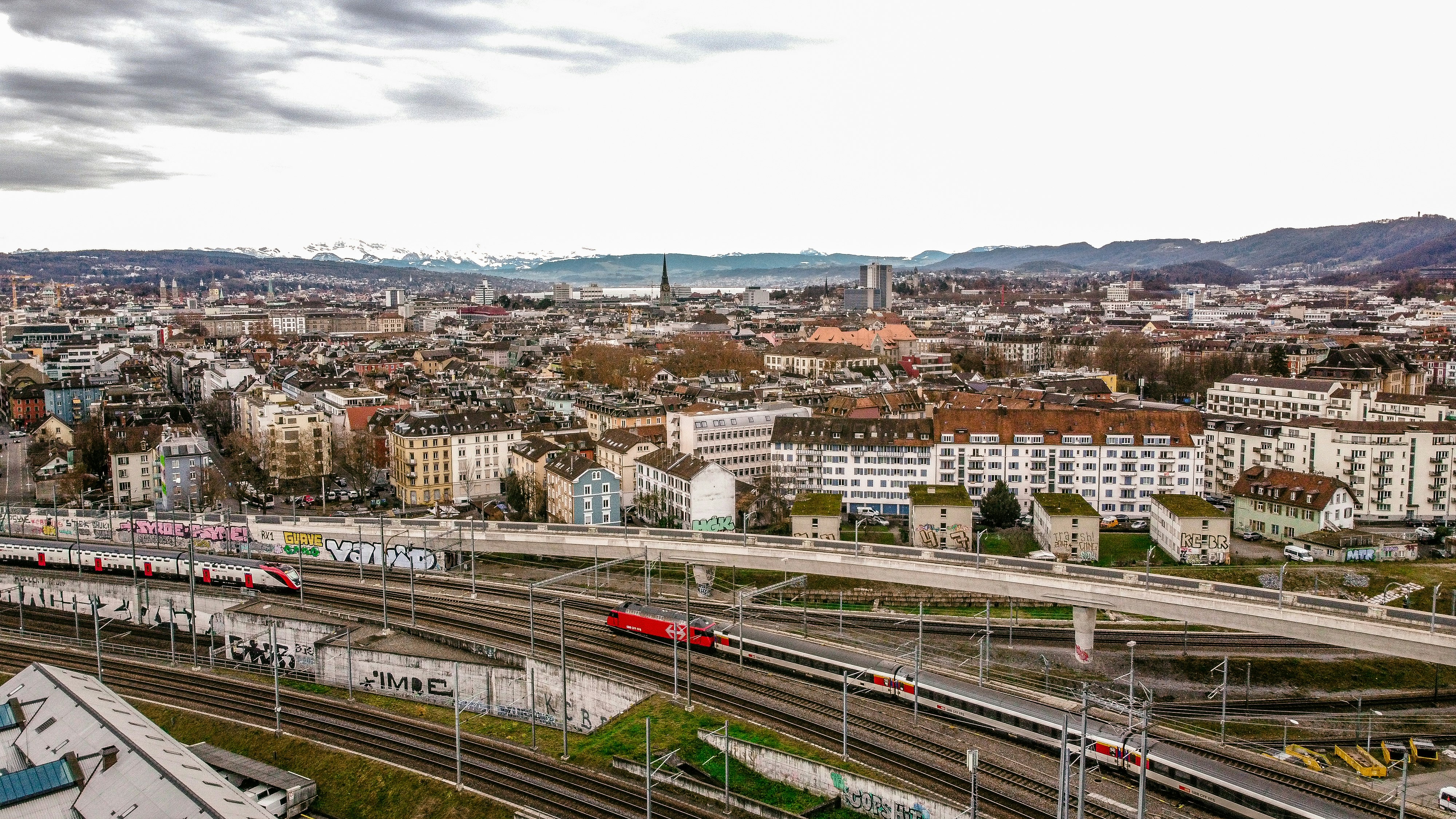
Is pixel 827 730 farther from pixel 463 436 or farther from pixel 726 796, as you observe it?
pixel 463 436

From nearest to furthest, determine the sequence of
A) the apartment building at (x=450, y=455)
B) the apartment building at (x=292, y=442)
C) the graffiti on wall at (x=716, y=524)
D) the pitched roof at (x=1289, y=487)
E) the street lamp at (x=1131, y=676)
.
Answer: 1. the street lamp at (x=1131, y=676)
2. the pitched roof at (x=1289, y=487)
3. the graffiti on wall at (x=716, y=524)
4. the apartment building at (x=450, y=455)
5. the apartment building at (x=292, y=442)

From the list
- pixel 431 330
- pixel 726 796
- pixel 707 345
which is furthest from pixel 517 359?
pixel 726 796

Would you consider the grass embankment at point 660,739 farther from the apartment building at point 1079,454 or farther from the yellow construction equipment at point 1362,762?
the apartment building at point 1079,454

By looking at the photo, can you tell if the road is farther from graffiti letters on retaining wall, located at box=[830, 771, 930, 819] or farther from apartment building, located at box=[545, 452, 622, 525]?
graffiti letters on retaining wall, located at box=[830, 771, 930, 819]

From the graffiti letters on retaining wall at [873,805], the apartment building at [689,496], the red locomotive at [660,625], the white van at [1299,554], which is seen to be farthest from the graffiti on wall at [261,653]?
the white van at [1299,554]

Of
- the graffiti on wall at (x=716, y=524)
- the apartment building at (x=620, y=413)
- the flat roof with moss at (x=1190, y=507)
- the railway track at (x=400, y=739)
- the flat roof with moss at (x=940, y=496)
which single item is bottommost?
the railway track at (x=400, y=739)

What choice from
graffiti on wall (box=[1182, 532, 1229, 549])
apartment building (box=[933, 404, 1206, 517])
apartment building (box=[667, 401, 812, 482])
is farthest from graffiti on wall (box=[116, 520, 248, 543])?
graffiti on wall (box=[1182, 532, 1229, 549])

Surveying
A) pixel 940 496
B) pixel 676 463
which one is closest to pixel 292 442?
pixel 676 463
